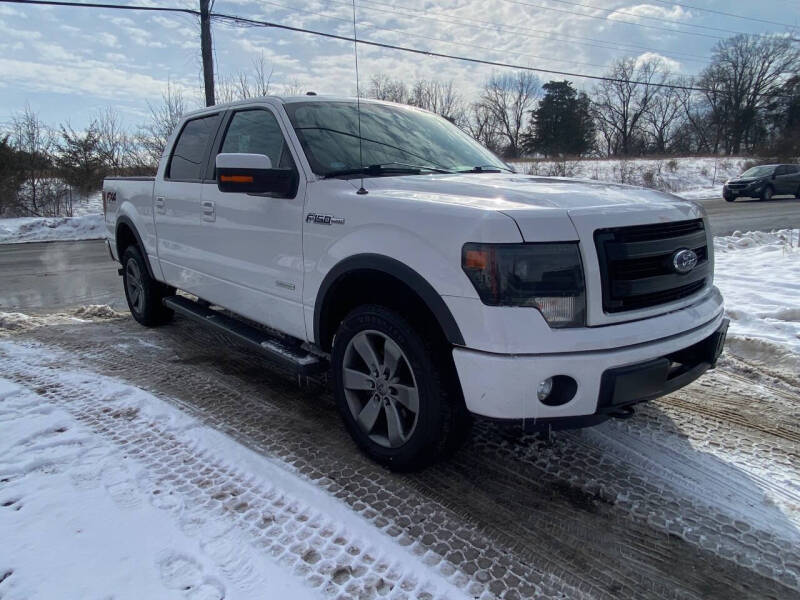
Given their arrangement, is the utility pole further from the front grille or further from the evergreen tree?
the evergreen tree

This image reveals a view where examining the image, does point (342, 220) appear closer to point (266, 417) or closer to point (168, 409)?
point (266, 417)

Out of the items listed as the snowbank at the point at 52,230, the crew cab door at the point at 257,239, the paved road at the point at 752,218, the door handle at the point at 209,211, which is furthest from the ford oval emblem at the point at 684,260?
the snowbank at the point at 52,230

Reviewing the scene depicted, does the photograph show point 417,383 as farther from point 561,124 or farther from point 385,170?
point 561,124

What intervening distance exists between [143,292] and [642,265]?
4.85m

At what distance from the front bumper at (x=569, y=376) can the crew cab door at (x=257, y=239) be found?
1.37 m

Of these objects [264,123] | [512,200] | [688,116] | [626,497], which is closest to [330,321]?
[512,200]

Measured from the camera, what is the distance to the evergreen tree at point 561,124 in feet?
194

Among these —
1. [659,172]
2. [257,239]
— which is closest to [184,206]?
[257,239]

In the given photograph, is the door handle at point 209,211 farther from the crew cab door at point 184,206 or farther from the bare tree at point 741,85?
the bare tree at point 741,85

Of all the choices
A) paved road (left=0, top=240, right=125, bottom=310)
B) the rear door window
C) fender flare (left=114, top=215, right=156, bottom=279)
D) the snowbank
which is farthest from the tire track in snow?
the snowbank

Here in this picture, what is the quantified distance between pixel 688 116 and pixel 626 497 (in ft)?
233

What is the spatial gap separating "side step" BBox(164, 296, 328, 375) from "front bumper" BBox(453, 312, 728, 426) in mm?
1209

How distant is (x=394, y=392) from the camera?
2762 mm

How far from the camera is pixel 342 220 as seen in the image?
9.47 ft
